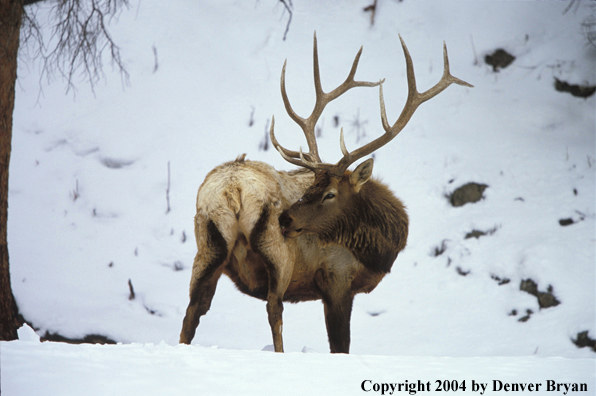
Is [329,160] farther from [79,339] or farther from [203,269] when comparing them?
[203,269]

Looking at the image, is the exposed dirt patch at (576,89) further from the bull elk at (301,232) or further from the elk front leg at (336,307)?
the elk front leg at (336,307)

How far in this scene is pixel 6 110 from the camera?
4.77m

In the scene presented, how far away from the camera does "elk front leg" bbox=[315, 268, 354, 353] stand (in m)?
4.39

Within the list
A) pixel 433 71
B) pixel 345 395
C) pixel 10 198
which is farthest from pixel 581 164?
pixel 10 198

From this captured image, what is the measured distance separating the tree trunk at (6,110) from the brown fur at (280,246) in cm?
193

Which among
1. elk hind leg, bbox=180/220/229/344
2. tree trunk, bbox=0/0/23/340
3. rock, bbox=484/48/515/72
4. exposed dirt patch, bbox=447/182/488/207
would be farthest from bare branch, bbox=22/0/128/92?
rock, bbox=484/48/515/72

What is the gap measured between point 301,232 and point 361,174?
76cm

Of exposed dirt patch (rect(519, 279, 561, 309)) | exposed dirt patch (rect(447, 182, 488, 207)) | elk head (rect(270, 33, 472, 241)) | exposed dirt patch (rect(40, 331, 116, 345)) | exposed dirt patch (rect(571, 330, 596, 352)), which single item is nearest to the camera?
elk head (rect(270, 33, 472, 241))

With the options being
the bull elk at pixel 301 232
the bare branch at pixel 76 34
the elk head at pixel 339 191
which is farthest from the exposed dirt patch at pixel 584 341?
the bare branch at pixel 76 34

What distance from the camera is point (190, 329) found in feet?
12.4

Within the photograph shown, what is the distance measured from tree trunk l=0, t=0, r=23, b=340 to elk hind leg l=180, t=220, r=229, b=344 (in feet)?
6.31

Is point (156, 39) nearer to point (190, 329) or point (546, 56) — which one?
point (546, 56)

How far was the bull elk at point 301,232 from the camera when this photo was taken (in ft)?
12.5

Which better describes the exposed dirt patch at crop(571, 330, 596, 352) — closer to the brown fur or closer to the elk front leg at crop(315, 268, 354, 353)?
the brown fur
